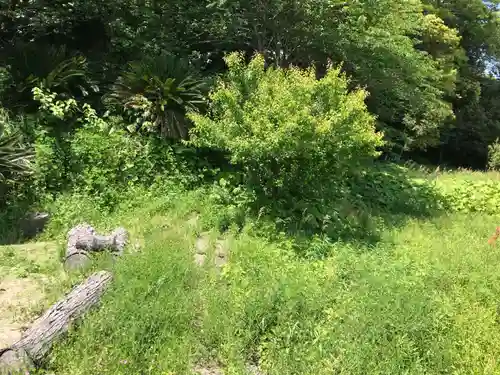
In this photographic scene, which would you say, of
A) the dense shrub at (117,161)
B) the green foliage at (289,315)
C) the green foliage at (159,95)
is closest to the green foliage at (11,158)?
the dense shrub at (117,161)

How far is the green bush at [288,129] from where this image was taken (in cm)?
601

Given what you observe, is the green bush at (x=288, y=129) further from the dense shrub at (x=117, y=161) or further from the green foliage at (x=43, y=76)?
the green foliage at (x=43, y=76)

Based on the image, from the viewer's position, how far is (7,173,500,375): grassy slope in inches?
156

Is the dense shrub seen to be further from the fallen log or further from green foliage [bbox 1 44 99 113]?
the fallen log

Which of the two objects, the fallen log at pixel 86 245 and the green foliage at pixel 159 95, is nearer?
the fallen log at pixel 86 245

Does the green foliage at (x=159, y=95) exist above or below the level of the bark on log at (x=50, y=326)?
above

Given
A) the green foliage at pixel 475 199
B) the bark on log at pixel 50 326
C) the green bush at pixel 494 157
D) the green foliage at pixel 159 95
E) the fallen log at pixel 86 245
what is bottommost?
the green bush at pixel 494 157

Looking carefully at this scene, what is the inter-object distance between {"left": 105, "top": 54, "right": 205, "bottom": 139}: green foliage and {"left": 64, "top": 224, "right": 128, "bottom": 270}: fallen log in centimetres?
276

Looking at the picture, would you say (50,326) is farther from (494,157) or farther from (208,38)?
(494,157)

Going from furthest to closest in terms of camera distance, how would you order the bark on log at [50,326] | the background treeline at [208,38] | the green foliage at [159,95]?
1. the background treeline at [208,38]
2. the green foliage at [159,95]
3. the bark on log at [50,326]

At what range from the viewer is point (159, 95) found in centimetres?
803

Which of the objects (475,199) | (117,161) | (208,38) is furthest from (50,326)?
(475,199)

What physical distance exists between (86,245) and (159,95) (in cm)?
338

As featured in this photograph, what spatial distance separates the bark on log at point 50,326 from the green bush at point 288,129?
2.48m
